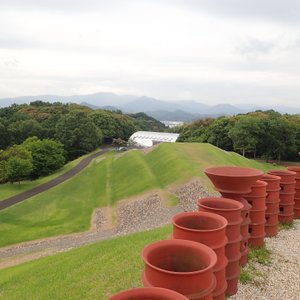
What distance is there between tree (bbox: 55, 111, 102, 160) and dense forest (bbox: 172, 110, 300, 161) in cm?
1841

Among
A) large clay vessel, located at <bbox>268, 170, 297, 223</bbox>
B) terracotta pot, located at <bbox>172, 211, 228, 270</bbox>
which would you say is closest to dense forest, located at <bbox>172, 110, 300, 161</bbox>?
large clay vessel, located at <bbox>268, 170, 297, 223</bbox>

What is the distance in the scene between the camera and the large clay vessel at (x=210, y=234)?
819 cm

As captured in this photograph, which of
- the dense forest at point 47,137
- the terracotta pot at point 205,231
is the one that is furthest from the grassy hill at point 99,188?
the terracotta pot at point 205,231

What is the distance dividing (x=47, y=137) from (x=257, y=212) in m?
51.4

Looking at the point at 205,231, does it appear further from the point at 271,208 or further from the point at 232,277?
the point at 271,208

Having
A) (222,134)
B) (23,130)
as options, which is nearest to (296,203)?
(222,134)

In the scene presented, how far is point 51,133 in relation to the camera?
61.1 meters

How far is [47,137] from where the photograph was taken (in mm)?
60031

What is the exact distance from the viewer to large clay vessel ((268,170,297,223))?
17172mm

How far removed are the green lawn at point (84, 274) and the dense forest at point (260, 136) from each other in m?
37.3

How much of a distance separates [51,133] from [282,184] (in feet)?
164

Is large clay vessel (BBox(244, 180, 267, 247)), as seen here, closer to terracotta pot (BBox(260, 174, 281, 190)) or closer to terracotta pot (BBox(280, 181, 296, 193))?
terracotta pot (BBox(260, 174, 281, 190))

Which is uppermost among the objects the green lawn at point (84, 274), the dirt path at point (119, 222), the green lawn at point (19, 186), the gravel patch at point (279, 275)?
the gravel patch at point (279, 275)

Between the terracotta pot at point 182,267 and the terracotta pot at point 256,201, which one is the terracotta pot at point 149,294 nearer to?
the terracotta pot at point 182,267
